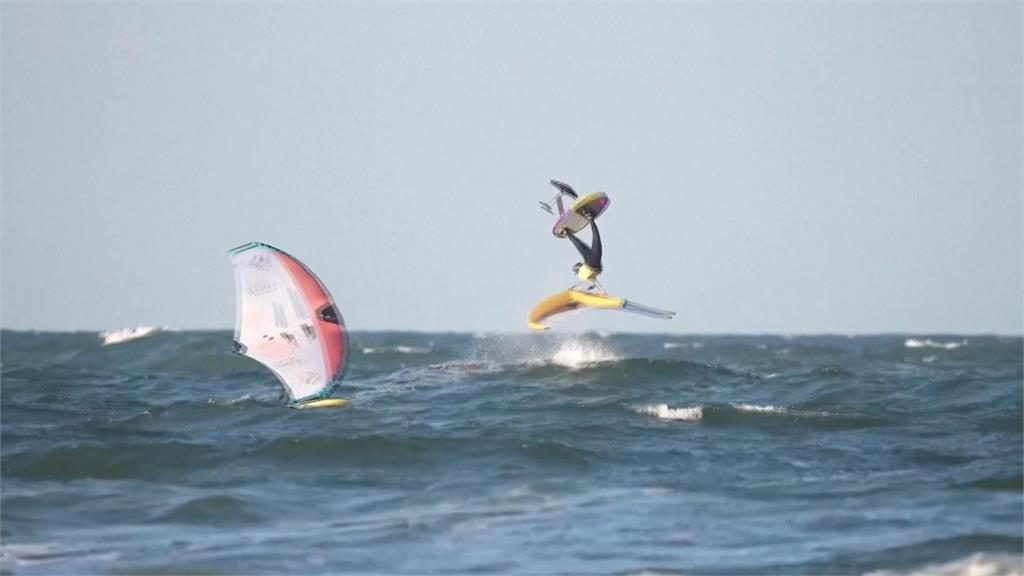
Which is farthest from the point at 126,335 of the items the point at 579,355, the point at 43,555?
the point at 43,555

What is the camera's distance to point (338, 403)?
2808 cm

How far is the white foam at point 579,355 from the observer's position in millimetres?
41812

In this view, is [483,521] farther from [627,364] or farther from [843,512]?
[627,364]

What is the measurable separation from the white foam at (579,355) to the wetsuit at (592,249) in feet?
35.6

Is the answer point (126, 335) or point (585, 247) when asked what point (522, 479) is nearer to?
point (585, 247)

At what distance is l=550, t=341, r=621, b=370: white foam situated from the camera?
41812 millimetres

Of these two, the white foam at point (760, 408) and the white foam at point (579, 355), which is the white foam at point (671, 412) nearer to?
the white foam at point (760, 408)

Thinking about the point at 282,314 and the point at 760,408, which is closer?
the point at 282,314

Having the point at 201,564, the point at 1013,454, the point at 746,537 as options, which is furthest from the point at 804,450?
the point at 201,564

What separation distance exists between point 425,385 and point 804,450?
14502 mm

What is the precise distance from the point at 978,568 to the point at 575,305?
1613cm

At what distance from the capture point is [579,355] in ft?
149

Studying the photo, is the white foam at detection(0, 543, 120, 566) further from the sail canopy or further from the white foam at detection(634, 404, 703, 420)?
the white foam at detection(634, 404, 703, 420)

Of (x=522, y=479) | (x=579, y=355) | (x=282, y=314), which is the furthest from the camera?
(x=579, y=355)
